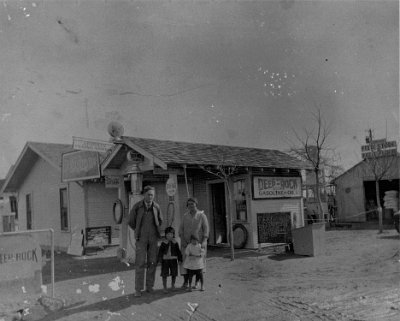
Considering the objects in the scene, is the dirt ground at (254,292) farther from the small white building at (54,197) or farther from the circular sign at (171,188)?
the small white building at (54,197)

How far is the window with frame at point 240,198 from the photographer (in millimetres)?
13453

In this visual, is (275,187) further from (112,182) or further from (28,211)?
(28,211)

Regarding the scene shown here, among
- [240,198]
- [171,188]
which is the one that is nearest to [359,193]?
[240,198]

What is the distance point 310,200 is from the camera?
92.9ft

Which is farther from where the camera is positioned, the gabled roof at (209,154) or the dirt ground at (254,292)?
the gabled roof at (209,154)

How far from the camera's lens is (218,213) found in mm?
14625

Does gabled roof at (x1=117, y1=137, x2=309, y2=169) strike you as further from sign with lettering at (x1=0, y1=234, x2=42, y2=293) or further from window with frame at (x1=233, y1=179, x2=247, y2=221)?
sign with lettering at (x1=0, y1=234, x2=42, y2=293)

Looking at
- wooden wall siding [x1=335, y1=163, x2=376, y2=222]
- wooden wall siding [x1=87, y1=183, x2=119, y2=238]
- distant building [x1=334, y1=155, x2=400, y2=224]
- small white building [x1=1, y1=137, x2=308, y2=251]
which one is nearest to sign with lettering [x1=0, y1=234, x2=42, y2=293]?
small white building [x1=1, y1=137, x2=308, y2=251]

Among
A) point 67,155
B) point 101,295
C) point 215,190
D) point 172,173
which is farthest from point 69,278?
point 67,155

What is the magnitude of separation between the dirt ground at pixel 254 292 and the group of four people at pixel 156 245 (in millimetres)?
336

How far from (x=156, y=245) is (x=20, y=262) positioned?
224cm

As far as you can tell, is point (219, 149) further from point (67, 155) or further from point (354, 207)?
point (354, 207)

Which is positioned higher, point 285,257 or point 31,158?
point 31,158

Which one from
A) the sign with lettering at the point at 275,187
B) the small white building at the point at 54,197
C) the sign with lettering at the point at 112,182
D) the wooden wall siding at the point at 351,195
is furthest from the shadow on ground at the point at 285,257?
the wooden wall siding at the point at 351,195
